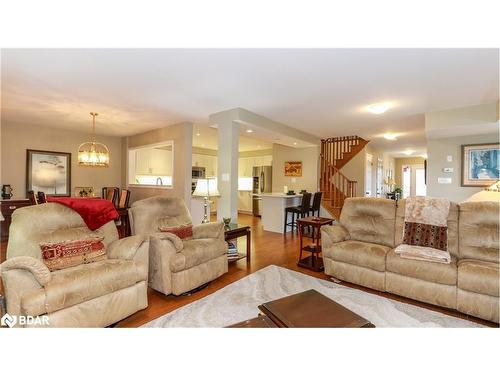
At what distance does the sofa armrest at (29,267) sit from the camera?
5.57 ft

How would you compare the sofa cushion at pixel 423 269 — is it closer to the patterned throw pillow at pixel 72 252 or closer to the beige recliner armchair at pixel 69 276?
the beige recliner armchair at pixel 69 276

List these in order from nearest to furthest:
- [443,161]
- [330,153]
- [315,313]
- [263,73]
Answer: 1. [315,313]
2. [263,73]
3. [443,161]
4. [330,153]

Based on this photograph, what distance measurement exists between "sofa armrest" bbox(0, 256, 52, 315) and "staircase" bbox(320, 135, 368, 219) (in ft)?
19.9

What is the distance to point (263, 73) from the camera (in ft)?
9.06

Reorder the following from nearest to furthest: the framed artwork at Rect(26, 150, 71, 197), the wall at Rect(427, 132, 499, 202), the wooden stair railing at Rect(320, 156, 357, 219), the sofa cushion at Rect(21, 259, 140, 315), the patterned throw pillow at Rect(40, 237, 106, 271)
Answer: the sofa cushion at Rect(21, 259, 140, 315) < the patterned throw pillow at Rect(40, 237, 106, 271) < the wall at Rect(427, 132, 499, 202) < the framed artwork at Rect(26, 150, 71, 197) < the wooden stair railing at Rect(320, 156, 357, 219)

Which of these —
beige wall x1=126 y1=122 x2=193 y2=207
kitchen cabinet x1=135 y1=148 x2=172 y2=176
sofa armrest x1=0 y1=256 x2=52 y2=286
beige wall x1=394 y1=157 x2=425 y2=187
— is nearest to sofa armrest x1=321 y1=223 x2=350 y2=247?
sofa armrest x1=0 y1=256 x2=52 y2=286

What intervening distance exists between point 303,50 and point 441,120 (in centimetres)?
331

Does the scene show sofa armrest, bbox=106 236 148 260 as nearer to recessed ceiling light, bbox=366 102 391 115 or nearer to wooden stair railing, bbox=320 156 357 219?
recessed ceiling light, bbox=366 102 391 115

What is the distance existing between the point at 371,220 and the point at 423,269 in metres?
0.86

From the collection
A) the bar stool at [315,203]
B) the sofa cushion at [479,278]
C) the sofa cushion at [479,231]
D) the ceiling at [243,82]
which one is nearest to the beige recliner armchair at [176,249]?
the ceiling at [243,82]

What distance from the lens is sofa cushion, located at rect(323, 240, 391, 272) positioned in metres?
2.66

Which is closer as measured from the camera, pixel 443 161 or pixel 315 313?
pixel 315 313
